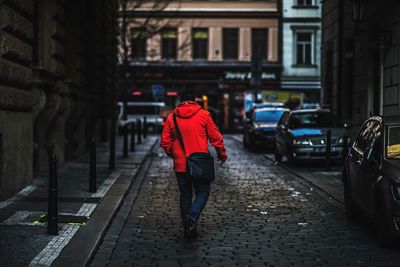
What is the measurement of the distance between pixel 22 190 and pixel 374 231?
5.79 m

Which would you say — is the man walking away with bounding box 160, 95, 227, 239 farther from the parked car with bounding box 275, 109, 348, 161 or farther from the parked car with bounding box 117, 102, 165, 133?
the parked car with bounding box 117, 102, 165, 133

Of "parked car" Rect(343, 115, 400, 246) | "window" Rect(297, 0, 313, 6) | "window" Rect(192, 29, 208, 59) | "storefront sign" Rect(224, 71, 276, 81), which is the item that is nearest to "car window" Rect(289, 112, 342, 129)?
"parked car" Rect(343, 115, 400, 246)

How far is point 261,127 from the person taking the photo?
2473 cm

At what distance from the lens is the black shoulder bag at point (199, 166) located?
805 cm

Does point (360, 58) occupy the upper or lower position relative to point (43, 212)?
upper

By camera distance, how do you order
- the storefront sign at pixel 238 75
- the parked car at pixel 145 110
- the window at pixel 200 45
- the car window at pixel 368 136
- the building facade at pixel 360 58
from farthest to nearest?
the window at pixel 200 45
the storefront sign at pixel 238 75
the parked car at pixel 145 110
the building facade at pixel 360 58
the car window at pixel 368 136

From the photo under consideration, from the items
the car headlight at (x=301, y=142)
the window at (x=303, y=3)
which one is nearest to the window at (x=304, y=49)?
the window at (x=303, y=3)

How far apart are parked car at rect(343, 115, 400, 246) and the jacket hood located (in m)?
2.16

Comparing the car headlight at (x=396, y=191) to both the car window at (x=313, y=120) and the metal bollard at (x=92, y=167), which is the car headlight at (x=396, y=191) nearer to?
the metal bollard at (x=92, y=167)

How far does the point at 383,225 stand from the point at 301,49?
3884 centimetres

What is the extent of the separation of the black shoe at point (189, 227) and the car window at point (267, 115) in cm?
1786

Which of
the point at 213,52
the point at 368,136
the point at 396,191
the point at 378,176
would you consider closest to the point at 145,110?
the point at 213,52

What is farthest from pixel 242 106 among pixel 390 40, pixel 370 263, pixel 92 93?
pixel 370 263

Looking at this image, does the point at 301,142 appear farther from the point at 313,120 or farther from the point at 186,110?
the point at 186,110
